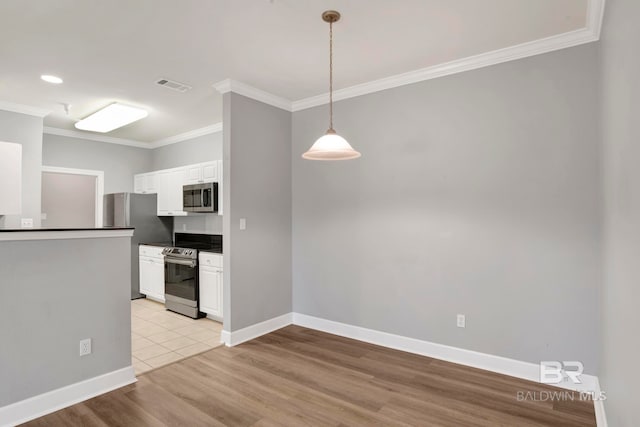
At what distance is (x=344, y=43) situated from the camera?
293cm

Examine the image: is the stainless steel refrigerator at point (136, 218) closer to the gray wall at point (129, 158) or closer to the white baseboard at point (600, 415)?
the gray wall at point (129, 158)

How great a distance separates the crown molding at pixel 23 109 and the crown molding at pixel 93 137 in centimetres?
101

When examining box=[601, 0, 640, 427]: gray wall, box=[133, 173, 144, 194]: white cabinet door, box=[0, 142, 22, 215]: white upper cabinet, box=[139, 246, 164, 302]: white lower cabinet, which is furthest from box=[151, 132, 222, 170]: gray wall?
box=[601, 0, 640, 427]: gray wall

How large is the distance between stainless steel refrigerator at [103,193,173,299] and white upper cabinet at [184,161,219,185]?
1132 millimetres

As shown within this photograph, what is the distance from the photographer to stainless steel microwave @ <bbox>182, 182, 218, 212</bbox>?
4.91 metres

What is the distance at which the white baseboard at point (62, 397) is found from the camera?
91.5 inches

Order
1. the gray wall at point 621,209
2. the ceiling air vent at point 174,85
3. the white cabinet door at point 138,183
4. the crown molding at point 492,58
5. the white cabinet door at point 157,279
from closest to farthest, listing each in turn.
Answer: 1. the gray wall at point 621,209
2. the crown molding at point 492,58
3. the ceiling air vent at point 174,85
4. the white cabinet door at point 157,279
5. the white cabinet door at point 138,183

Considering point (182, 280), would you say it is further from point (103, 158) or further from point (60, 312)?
point (103, 158)

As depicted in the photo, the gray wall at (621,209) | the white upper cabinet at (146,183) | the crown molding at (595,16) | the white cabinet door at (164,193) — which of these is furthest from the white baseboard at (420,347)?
the white upper cabinet at (146,183)

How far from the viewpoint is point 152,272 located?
5.64 m

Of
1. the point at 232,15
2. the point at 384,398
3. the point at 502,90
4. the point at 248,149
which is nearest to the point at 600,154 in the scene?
the point at 502,90

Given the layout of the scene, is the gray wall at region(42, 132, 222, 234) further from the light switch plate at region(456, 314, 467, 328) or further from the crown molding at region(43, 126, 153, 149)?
the light switch plate at region(456, 314, 467, 328)

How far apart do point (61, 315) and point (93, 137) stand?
176 inches

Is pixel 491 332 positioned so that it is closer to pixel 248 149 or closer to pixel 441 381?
pixel 441 381
